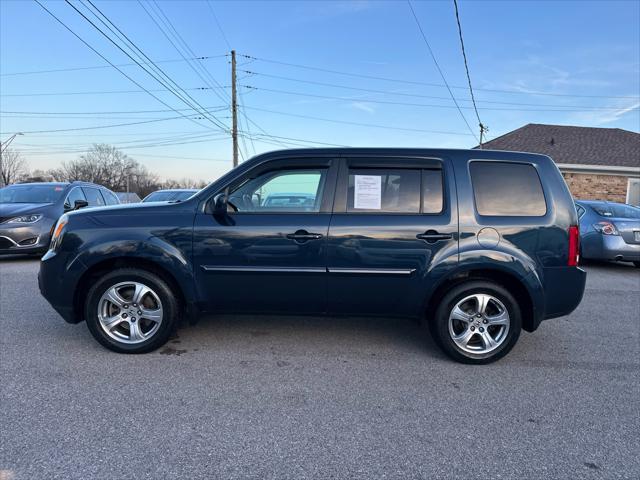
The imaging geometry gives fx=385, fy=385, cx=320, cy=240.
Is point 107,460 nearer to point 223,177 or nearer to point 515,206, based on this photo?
point 223,177

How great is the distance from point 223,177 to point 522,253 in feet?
8.81

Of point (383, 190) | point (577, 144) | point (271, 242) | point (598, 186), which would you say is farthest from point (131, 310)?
point (577, 144)

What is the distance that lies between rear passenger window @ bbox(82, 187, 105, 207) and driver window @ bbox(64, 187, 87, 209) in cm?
17

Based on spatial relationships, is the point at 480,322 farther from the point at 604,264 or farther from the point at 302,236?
the point at 604,264

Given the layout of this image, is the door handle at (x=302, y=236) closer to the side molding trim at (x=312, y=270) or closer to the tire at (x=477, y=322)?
the side molding trim at (x=312, y=270)

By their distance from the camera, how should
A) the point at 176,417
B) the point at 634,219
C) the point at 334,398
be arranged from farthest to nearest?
the point at 634,219 < the point at 334,398 < the point at 176,417

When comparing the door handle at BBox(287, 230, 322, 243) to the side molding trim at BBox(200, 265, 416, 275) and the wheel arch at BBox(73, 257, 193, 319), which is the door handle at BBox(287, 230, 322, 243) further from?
the wheel arch at BBox(73, 257, 193, 319)

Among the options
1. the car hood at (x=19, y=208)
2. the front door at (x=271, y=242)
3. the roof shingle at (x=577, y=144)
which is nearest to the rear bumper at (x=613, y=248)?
the front door at (x=271, y=242)

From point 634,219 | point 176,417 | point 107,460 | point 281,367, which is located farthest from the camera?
point 634,219

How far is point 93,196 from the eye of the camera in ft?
30.3

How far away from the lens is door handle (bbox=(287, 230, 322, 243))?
328 centimetres

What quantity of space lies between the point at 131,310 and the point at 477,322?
3073 mm

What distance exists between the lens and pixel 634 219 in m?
7.53


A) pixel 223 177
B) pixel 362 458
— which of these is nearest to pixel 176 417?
pixel 362 458
